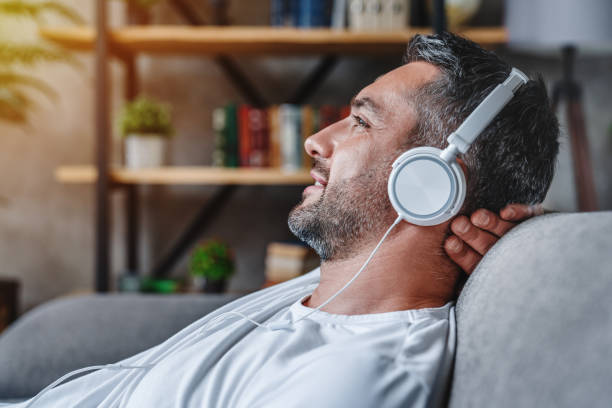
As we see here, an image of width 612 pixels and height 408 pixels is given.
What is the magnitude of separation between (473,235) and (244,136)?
4.22 feet

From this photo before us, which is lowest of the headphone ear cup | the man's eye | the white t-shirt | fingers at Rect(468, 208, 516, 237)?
the white t-shirt

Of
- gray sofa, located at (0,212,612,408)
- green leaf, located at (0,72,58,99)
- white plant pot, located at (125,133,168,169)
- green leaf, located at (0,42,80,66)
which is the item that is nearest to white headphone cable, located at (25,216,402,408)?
gray sofa, located at (0,212,612,408)

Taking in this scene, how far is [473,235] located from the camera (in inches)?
27.1

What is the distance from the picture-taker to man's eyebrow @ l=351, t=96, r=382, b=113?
79 centimetres

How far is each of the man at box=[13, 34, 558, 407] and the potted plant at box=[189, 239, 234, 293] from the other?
3.29 feet

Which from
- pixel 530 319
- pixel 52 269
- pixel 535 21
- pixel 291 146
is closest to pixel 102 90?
pixel 291 146

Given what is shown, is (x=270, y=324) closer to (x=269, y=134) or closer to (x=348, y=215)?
(x=348, y=215)

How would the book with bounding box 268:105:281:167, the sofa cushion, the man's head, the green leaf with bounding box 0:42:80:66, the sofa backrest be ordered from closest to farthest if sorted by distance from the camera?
the sofa backrest → the man's head → the sofa cushion → the book with bounding box 268:105:281:167 → the green leaf with bounding box 0:42:80:66

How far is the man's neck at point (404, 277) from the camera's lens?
71cm

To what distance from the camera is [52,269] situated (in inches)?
88.7

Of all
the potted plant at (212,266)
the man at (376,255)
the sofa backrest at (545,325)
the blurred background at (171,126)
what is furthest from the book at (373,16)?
the sofa backrest at (545,325)

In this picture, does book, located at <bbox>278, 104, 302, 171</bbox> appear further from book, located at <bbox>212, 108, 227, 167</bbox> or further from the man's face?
the man's face

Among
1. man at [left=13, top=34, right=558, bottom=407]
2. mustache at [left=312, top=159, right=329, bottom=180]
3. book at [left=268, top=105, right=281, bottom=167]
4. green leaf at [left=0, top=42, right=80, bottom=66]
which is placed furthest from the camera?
green leaf at [left=0, top=42, right=80, bottom=66]

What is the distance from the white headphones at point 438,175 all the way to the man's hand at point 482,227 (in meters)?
0.06
